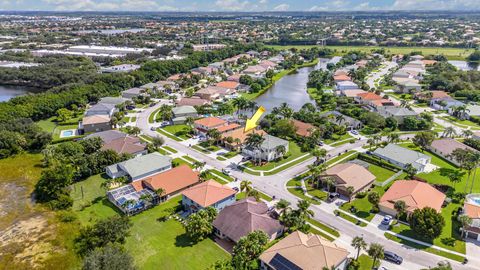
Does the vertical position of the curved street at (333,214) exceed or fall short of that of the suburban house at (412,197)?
it falls short

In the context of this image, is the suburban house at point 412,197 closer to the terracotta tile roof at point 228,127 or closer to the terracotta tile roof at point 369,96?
the terracotta tile roof at point 228,127

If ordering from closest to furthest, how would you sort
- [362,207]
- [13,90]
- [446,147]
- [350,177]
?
1. [362,207]
2. [350,177]
3. [446,147]
4. [13,90]

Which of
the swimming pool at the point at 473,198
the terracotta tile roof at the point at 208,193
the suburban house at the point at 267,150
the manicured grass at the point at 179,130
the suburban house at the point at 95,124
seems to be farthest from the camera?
the suburban house at the point at 95,124

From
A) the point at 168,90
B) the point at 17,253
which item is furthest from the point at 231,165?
the point at 168,90

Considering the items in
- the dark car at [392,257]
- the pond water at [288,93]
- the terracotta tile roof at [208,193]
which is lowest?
the pond water at [288,93]

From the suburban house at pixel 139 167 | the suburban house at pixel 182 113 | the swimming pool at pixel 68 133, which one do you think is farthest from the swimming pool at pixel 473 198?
the swimming pool at pixel 68 133

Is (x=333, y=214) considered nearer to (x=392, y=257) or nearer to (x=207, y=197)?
(x=392, y=257)

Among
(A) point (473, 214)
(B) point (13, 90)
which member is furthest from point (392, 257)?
(B) point (13, 90)
